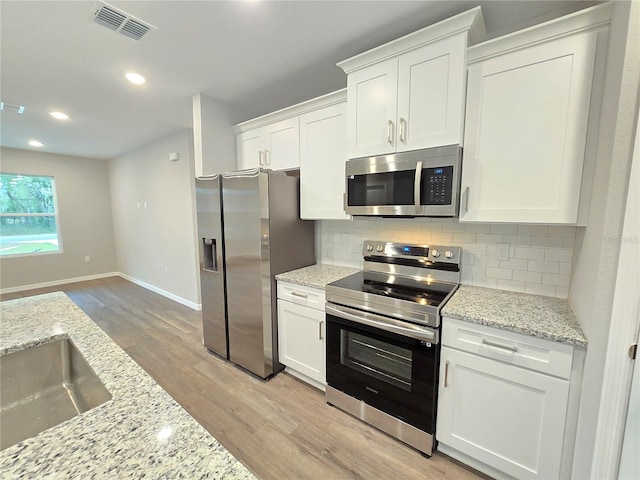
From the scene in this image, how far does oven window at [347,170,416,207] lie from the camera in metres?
1.75

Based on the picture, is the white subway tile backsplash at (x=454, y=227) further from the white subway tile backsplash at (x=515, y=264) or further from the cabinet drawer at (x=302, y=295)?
A: the cabinet drawer at (x=302, y=295)

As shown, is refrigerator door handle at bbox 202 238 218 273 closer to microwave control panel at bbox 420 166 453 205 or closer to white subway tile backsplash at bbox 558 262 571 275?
microwave control panel at bbox 420 166 453 205

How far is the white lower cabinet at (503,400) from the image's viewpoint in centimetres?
128

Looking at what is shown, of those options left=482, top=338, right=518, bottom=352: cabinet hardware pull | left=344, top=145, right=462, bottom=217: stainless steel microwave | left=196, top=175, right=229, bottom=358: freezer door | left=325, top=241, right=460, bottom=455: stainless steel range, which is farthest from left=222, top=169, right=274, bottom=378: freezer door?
left=482, top=338, right=518, bottom=352: cabinet hardware pull

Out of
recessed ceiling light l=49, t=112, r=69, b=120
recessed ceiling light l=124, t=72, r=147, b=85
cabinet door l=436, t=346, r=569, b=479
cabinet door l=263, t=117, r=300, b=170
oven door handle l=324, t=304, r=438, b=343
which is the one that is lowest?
cabinet door l=436, t=346, r=569, b=479

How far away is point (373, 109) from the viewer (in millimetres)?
1865

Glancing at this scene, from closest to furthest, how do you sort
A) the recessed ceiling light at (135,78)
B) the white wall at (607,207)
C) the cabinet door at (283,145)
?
1. the white wall at (607,207)
2. the recessed ceiling light at (135,78)
3. the cabinet door at (283,145)

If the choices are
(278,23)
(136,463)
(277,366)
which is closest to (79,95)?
(278,23)

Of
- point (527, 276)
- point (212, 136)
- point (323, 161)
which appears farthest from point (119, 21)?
point (527, 276)

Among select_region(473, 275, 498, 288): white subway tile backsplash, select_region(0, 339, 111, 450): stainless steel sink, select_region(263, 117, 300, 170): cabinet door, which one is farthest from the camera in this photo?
select_region(263, 117, 300, 170): cabinet door

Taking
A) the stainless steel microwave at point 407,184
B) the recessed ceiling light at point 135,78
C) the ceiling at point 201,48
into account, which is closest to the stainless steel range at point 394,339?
the stainless steel microwave at point 407,184

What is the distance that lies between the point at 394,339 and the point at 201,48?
7.94 feet

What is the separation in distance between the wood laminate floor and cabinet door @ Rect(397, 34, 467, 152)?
1913 mm

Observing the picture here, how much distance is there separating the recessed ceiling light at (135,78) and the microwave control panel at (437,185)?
99.4 inches
